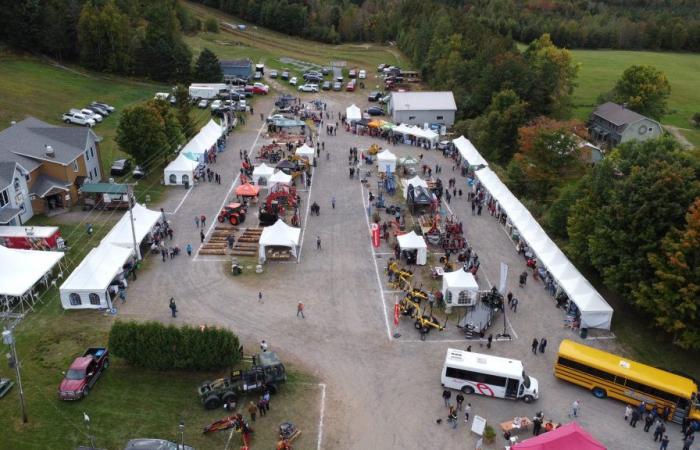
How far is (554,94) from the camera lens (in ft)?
217

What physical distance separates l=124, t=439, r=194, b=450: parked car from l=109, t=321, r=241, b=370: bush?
4.39 m

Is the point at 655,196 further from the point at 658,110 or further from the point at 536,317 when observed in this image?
the point at 658,110

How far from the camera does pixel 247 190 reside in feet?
150

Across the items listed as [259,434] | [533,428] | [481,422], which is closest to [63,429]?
[259,434]

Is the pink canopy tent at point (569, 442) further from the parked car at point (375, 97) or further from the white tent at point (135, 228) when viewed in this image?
the parked car at point (375, 97)

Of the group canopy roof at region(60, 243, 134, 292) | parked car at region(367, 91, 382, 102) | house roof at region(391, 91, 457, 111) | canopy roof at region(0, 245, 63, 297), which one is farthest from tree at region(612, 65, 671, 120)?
canopy roof at region(0, 245, 63, 297)

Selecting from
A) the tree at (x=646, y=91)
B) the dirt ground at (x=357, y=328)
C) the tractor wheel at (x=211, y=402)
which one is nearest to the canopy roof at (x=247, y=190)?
the dirt ground at (x=357, y=328)

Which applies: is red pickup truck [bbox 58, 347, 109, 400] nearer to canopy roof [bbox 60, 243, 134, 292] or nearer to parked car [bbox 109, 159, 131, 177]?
canopy roof [bbox 60, 243, 134, 292]

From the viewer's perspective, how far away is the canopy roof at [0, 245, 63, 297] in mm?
30438

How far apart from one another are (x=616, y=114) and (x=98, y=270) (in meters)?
57.8

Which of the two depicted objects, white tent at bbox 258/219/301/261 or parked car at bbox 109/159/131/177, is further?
parked car at bbox 109/159/131/177

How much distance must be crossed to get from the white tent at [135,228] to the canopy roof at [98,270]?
68.1 inches

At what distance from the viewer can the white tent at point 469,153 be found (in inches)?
2072

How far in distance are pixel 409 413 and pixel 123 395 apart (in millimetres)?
12108
